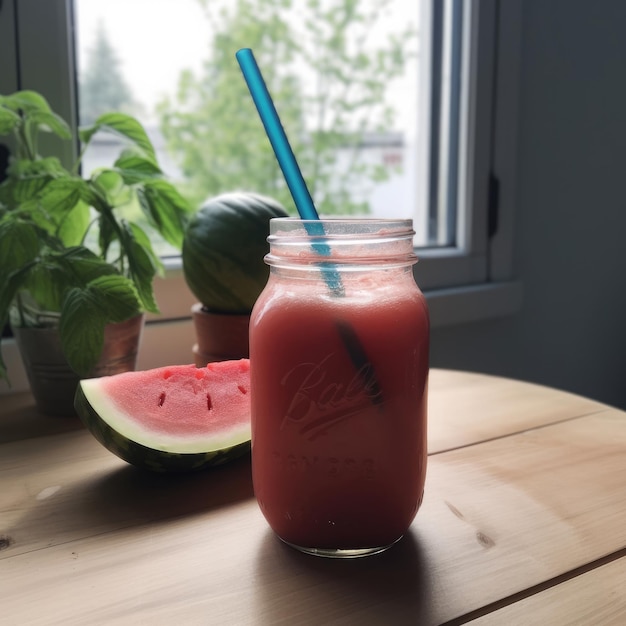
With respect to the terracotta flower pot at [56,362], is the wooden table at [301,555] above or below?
below

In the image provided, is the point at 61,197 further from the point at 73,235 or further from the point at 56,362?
the point at 56,362

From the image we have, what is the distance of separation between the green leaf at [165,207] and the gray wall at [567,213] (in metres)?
Result: 0.69

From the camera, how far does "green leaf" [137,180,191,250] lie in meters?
0.93

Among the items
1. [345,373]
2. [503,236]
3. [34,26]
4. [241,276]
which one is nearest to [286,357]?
[345,373]

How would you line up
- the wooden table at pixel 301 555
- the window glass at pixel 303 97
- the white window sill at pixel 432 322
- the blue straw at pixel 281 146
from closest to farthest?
the wooden table at pixel 301 555 → the blue straw at pixel 281 146 → the white window sill at pixel 432 322 → the window glass at pixel 303 97

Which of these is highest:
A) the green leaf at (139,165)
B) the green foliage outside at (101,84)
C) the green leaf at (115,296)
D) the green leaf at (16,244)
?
the green foliage outside at (101,84)

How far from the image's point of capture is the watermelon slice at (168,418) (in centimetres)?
66

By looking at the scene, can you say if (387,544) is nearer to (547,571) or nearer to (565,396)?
(547,571)

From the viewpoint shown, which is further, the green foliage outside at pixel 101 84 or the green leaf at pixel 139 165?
the green foliage outside at pixel 101 84

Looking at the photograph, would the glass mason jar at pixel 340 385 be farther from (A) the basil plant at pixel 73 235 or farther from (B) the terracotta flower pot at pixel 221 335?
(B) the terracotta flower pot at pixel 221 335

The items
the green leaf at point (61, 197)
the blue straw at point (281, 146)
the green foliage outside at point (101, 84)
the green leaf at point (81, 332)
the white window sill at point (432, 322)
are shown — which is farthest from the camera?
the green foliage outside at point (101, 84)

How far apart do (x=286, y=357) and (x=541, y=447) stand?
14.8 inches

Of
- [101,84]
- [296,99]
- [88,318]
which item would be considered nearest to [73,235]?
[88,318]

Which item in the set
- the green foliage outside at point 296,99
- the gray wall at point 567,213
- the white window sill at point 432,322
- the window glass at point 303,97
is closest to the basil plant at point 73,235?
the white window sill at point 432,322
